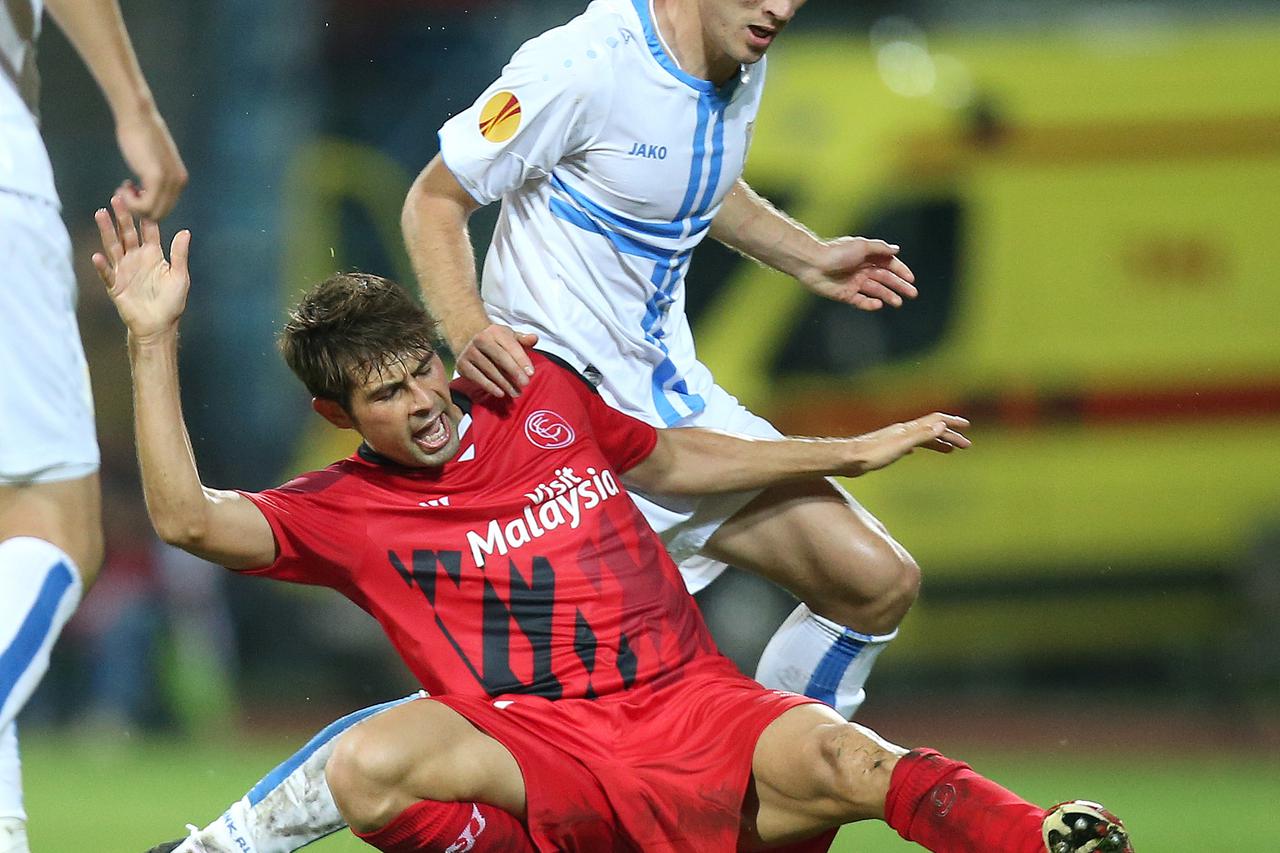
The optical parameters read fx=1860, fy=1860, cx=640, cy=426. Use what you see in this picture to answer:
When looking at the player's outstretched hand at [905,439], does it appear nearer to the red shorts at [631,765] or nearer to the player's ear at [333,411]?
the red shorts at [631,765]

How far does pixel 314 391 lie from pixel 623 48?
1.02 metres

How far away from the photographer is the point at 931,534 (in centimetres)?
946

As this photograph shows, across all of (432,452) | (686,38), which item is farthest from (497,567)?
(686,38)

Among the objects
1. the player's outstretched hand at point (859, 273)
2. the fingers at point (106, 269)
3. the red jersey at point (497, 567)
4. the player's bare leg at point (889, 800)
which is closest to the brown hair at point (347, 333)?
the red jersey at point (497, 567)

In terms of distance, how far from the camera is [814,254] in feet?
15.0

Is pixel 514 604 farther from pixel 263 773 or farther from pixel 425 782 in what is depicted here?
pixel 263 773

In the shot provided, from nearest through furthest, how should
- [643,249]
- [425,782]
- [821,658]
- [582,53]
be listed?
[425,782] < [582,53] < [643,249] < [821,658]

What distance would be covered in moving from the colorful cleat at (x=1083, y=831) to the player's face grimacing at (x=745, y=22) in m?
1.71

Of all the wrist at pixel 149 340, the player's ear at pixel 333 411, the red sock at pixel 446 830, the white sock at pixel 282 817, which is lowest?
the white sock at pixel 282 817

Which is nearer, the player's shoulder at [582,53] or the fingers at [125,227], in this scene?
the fingers at [125,227]

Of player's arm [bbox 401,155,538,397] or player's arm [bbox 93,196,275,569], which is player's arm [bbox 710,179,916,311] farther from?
player's arm [bbox 93,196,275,569]

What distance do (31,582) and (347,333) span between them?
30.8 inches

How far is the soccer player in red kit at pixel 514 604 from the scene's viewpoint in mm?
3373

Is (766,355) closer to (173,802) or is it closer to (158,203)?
(173,802)
